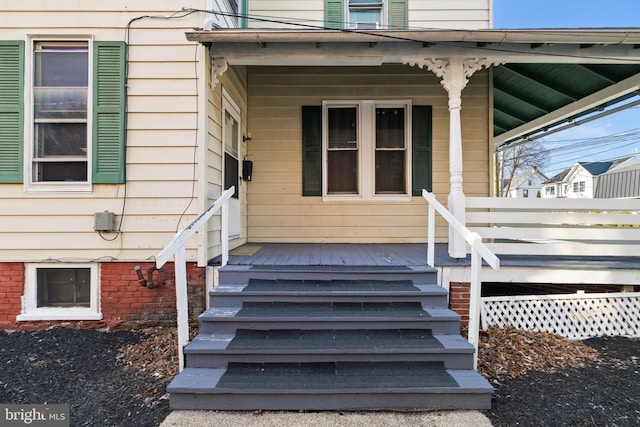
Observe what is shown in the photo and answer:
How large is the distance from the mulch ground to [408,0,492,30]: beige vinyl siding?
4529mm

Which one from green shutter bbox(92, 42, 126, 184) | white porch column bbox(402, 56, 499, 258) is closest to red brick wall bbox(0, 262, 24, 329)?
green shutter bbox(92, 42, 126, 184)

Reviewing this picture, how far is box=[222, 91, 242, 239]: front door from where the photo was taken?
4.55m

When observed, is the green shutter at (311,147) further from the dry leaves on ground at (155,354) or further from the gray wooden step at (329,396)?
the gray wooden step at (329,396)

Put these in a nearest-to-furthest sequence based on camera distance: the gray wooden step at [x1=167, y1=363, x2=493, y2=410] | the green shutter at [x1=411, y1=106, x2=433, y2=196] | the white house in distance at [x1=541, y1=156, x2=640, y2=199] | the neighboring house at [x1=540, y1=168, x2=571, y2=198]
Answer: the gray wooden step at [x1=167, y1=363, x2=493, y2=410] < the green shutter at [x1=411, y1=106, x2=433, y2=196] < the white house in distance at [x1=541, y1=156, x2=640, y2=199] < the neighboring house at [x1=540, y1=168, x2=571, y2=198]

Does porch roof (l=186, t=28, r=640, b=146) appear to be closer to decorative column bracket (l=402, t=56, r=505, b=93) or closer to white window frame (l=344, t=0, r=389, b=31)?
decorative column bracket (l=402, t=56, r=505, b=93)

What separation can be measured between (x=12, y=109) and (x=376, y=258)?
169 inches

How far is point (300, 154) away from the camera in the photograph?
18.1 ft

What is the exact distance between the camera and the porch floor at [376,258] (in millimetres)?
3844

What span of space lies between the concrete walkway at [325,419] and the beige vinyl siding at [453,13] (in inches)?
211

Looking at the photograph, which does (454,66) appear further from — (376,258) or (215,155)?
(215,155)

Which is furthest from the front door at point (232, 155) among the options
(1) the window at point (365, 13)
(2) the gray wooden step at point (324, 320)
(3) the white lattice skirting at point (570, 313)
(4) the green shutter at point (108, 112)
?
(3) the white lattice skirting at point (570, 313)

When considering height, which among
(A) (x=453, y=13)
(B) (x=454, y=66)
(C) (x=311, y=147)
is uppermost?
(A) (x=453, y=13)

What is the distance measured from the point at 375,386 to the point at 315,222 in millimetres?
3241

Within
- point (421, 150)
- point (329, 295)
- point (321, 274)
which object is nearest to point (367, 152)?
point (421, 150)
